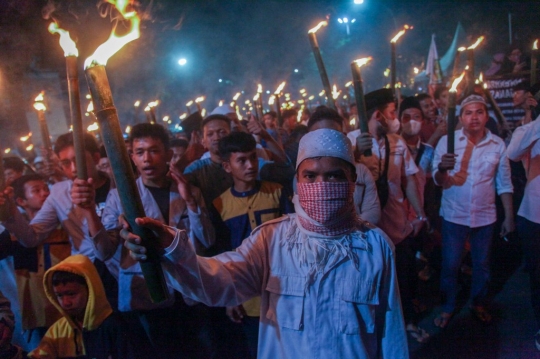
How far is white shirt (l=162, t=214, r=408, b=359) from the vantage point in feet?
6.11

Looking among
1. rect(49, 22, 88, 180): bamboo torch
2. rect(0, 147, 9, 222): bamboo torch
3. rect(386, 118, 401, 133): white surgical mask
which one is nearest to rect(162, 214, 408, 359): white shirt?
rect(49, 22, 88, 180): bamboo torch

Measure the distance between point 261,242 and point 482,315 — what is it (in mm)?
3777

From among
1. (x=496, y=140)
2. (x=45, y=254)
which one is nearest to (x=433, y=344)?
(x=496, y=140)

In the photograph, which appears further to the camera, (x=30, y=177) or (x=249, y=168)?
(x=30, y=177)

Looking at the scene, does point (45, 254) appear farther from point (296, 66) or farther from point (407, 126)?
point (296, 66)

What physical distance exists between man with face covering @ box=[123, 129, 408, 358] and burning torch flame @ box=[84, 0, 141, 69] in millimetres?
1028

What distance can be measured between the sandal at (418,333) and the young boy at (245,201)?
84.6 inches

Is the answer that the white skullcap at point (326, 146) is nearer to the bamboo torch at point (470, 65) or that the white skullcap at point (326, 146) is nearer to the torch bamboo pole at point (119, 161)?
the torch bamboo pole at point (119, 161)

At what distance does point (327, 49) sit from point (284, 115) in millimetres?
53323

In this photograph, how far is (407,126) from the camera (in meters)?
5.38

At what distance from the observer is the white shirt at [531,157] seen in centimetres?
367

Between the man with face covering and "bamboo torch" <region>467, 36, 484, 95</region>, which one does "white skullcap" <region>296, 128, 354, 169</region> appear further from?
"bamboo torch" <region>467, 36, 484, 95</region>

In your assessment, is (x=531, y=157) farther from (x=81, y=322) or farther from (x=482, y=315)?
(x=81, y=322)

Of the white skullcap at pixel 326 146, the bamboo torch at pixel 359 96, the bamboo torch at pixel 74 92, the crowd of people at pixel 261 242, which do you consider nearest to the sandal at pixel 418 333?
the crowd of people at pixel 261 242
